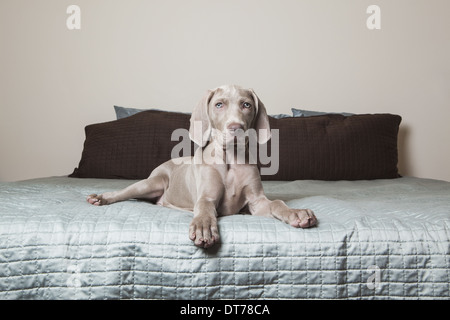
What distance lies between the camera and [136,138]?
2510 mm

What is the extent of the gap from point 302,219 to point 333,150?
1500 millimetres

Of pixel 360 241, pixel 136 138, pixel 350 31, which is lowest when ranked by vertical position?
pixel 360 241

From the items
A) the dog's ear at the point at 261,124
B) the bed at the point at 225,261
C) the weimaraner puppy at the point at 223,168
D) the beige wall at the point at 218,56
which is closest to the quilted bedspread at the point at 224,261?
the bed at the point at 225,261

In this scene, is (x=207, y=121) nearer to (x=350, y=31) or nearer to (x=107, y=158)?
(x=107, y=158)

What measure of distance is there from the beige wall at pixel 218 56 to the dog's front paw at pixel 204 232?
2.10 meters

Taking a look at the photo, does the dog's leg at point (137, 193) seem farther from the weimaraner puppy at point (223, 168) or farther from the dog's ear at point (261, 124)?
the dog's ear at point (261, 124)

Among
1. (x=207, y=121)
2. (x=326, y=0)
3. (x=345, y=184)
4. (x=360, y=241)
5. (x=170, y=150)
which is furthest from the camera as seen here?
(x=326, y=0)

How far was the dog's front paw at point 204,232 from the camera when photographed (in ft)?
3.20

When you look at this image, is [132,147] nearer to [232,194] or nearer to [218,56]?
[218,56]

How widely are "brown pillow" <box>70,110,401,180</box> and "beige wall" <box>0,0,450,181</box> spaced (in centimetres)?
52

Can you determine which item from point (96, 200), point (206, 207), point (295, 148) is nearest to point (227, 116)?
point (206, 207)

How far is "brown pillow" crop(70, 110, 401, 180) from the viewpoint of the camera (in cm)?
246
